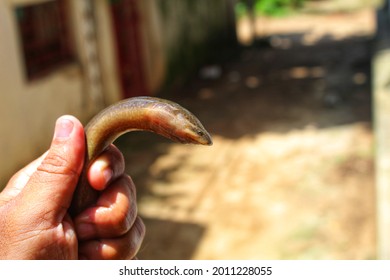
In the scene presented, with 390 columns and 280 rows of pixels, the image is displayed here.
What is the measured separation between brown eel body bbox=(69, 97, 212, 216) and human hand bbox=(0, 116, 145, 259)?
0.03 m

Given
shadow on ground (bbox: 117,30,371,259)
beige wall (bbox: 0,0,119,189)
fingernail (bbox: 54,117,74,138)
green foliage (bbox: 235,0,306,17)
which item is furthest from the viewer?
green foliage (bbox: 235,0,306,17)

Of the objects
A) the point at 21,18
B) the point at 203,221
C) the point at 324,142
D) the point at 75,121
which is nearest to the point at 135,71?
the point at 21,18

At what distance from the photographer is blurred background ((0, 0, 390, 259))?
567cm

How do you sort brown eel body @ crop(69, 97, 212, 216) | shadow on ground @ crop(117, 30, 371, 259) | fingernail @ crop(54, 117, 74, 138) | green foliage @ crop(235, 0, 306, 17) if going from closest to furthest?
1. brown eel body @ crop(69, 97, 212, 216)
2. fingernail @ crop(54, 117, 74, 138)
3. shadow on ground @ crop(117, 30, 371, 259)
4. green foliage @ crop(235, 0, 306, 17)

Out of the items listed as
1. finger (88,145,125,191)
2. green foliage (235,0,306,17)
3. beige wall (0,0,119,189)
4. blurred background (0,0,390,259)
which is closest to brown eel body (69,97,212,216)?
finger (88,145,125,191)

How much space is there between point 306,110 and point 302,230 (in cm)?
440

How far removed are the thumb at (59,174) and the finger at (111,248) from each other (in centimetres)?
18

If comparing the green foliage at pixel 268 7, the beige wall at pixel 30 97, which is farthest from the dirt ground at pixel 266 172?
the green foliage at pixel 268 7

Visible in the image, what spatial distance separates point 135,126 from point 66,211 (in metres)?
0.35

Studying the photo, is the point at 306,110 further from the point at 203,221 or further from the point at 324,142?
the point at 203,221

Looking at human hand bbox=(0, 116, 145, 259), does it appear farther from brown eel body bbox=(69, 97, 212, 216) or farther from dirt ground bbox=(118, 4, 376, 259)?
dirt ground bbox=(118, 4, 376, 259)

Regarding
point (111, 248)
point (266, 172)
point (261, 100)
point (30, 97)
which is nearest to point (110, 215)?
point (111, 248)

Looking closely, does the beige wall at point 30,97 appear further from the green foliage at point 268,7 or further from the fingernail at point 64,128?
the green foliage at point 268,7

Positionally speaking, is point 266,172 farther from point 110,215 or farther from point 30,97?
point 110,215
